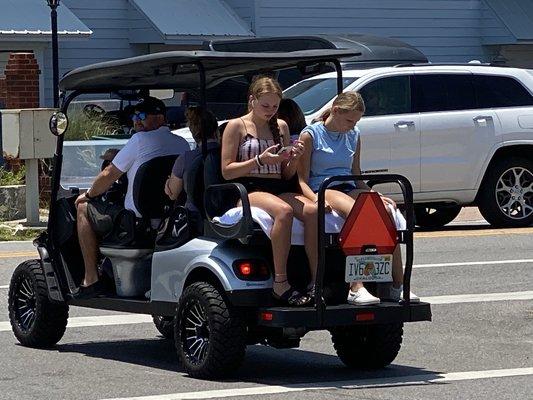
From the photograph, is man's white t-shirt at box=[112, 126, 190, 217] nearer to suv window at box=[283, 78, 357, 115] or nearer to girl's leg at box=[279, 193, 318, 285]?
girl's leg at box=[279, 193, 318, 285]

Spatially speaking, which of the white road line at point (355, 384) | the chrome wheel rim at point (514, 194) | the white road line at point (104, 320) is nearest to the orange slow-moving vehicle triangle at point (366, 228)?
the white road line at point (355, 384)

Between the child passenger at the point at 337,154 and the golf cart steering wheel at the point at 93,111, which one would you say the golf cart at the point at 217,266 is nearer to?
the child passenger at the point at 337,154

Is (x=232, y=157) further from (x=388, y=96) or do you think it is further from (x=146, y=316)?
(x=388, y=96)

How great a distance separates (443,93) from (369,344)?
861 centimetres

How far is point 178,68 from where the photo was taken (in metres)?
9.75

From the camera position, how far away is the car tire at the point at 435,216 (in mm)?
18453

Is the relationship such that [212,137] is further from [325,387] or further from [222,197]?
[325,387]

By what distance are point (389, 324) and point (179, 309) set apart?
126 centimetres

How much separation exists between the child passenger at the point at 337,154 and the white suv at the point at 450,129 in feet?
24.1

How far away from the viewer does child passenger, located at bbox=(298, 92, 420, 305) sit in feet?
29.5

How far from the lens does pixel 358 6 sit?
1332 inches

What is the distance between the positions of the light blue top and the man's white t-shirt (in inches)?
41.3

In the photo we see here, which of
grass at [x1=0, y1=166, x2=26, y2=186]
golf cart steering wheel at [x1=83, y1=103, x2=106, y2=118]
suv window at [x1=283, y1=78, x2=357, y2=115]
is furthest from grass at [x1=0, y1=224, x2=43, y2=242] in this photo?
golf cart steering wheel at [x1=83, y1=103, x2=106, y2=118]

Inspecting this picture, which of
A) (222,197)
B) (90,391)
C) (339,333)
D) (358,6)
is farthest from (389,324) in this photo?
(358,6)
